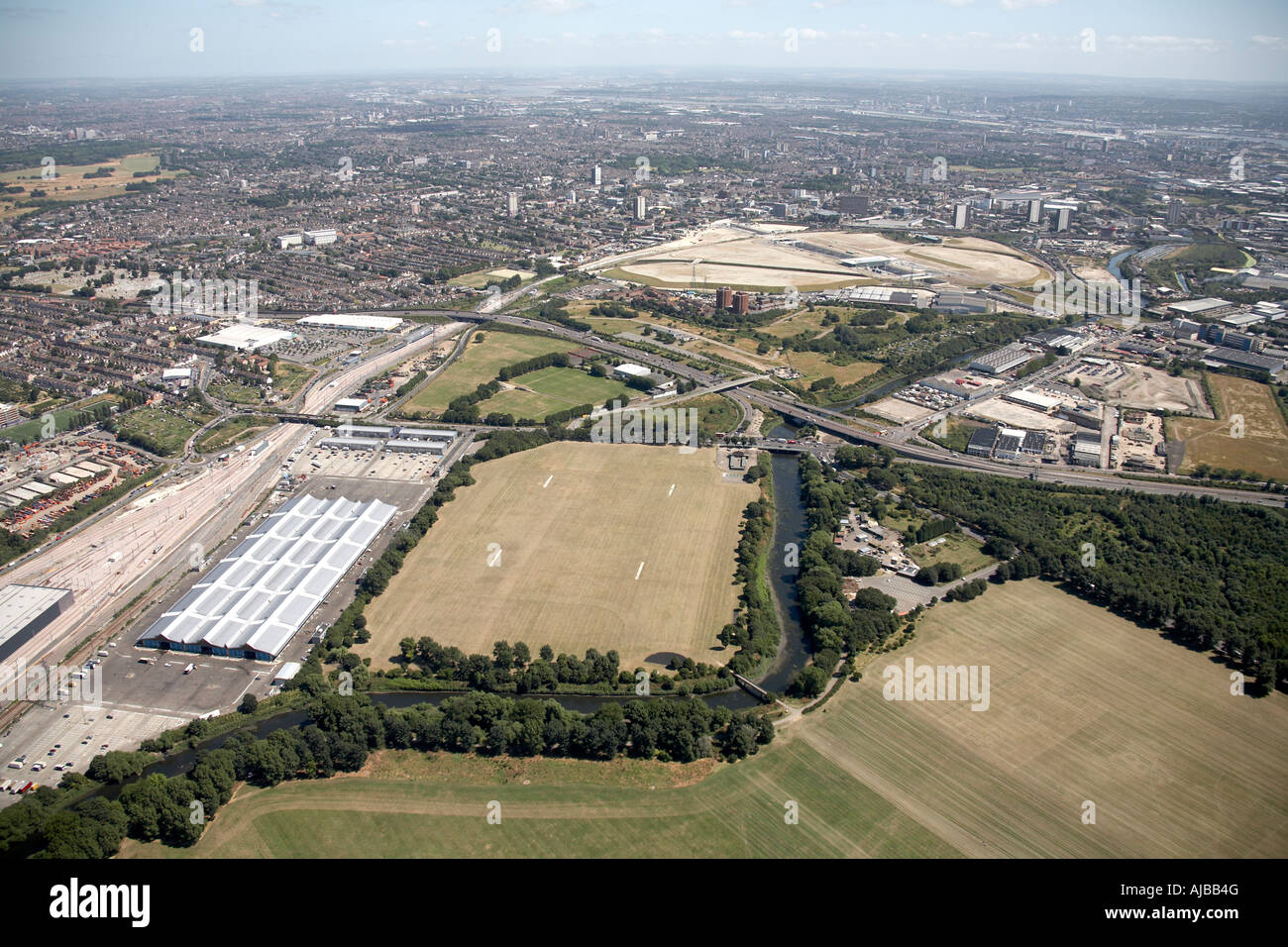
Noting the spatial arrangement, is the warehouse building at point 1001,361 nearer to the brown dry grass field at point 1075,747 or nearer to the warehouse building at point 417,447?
the brown dry grass field at point 1075,747

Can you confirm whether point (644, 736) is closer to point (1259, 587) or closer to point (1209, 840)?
point (1209, 840)

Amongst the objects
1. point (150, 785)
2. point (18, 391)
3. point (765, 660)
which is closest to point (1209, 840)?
point (765, 660)

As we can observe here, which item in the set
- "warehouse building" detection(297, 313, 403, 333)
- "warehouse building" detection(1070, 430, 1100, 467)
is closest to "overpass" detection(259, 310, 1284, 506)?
"warehouse building" detection(1070, 430, 1100, 467)

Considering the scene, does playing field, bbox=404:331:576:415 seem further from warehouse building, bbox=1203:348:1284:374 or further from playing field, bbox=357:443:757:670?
Result: warehouse building, bbox=1203:348:1284:374

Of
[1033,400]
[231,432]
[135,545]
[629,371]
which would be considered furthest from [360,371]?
[1033,400]

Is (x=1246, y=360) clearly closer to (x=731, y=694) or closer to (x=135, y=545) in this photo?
(x=731, y=694)

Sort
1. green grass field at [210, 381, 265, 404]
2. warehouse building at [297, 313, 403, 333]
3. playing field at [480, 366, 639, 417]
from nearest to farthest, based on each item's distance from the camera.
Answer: playing field at [480, 366, 639, 417], green grass field at [210, 381, 265, 404], warehouse building at [297, 313, 403, 333]
